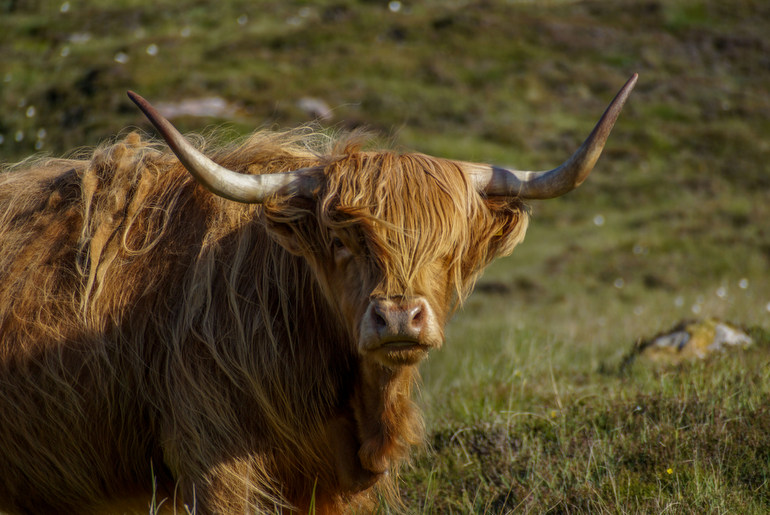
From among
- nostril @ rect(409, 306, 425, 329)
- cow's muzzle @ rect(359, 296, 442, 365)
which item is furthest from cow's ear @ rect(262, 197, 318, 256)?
nostril @ rect(409, 306, 425, 329)

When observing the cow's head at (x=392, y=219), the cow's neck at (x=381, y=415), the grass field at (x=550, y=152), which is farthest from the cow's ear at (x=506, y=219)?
the cow's neck at (x=381, y=415)

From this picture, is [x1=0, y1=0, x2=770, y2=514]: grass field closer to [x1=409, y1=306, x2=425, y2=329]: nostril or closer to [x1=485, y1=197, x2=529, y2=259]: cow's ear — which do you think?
[x1=485, y1=197, x2=529, y2=259]: cow's ear

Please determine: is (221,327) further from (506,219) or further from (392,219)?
(506,219)

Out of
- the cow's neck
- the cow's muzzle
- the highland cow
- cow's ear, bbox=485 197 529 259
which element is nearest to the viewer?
the cow's muzzle

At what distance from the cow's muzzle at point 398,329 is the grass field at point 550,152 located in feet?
3.22

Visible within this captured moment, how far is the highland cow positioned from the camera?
118 inches

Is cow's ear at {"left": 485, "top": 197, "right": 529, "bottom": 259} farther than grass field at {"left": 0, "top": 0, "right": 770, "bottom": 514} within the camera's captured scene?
No

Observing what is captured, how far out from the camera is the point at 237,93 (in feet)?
84.4

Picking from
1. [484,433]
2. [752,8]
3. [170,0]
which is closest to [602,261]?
[484,433]

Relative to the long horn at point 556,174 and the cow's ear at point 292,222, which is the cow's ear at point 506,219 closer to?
the long horn at point 556,174

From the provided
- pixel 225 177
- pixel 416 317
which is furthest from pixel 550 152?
pixel 416 317

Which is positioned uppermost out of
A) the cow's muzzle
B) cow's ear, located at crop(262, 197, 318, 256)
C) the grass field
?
cow's ear, located at crop(262, 197, 318, 256)

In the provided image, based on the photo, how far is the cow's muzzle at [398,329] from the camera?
8.75 feet

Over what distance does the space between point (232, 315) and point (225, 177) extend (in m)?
0.59
